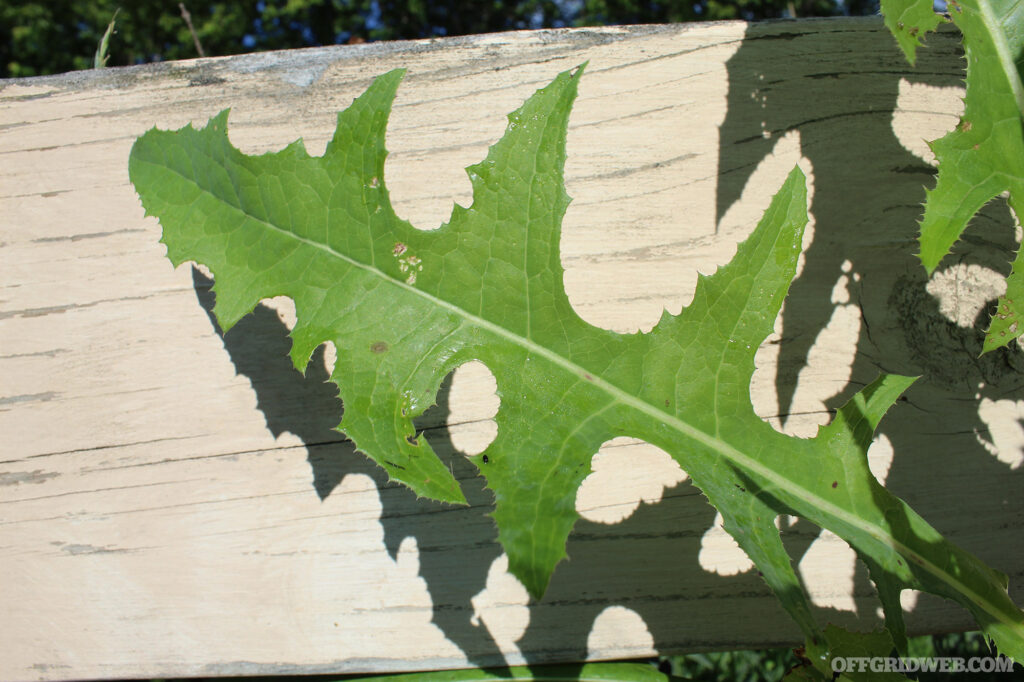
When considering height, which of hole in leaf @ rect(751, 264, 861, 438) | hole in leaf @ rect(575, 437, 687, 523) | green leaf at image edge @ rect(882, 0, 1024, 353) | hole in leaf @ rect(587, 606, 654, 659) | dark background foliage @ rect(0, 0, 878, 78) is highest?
dark background foliage @ rect(0, 0, 878, 78)

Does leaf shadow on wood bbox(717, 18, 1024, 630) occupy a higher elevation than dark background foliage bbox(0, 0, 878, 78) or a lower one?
lower

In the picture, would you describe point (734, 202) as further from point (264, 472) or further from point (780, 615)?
point (264, 472)

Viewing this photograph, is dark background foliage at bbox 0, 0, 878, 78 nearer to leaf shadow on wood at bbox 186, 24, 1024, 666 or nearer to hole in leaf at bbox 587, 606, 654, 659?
leaf shadow on wood at bbox 186, 24, 1024, 666

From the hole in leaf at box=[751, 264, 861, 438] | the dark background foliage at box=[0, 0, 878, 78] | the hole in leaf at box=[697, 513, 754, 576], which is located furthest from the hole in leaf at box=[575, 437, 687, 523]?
the dark background foliage at box=[0, 0, 878, 78]

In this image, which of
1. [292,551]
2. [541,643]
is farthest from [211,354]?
[541,643]

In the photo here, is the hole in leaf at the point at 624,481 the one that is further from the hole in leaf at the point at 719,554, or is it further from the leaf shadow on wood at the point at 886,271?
the leaf shadow on wood at the point at 886,271
